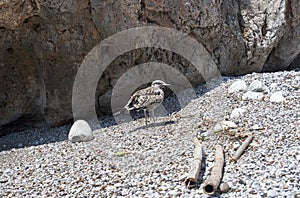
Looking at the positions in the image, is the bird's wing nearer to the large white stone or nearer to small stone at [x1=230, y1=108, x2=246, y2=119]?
the large white stone

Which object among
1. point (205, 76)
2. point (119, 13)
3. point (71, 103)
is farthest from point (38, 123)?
point (205, 76)

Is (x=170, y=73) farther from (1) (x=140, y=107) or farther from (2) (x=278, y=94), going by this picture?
(2) (x=278, y=94)

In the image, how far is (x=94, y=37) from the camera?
24.9 feet

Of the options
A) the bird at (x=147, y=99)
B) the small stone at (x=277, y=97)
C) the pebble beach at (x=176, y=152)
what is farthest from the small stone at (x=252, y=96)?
the bird at (x=147, y=99)

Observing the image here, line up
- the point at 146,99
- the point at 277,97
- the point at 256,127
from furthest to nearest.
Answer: the point at 277,97, the point at 146,99, the point at 256,127

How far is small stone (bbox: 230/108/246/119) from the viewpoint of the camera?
260 inches

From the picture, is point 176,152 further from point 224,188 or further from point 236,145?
point 224,188

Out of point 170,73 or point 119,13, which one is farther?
point 170,73

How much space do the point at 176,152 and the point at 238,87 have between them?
284 cm

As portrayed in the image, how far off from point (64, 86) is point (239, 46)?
4.52 meters

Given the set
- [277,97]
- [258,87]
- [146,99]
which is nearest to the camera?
[146,99]

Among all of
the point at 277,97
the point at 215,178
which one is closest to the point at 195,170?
the point at 215,178

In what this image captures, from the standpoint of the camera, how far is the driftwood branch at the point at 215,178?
444cm

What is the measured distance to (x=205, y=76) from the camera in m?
8.90
